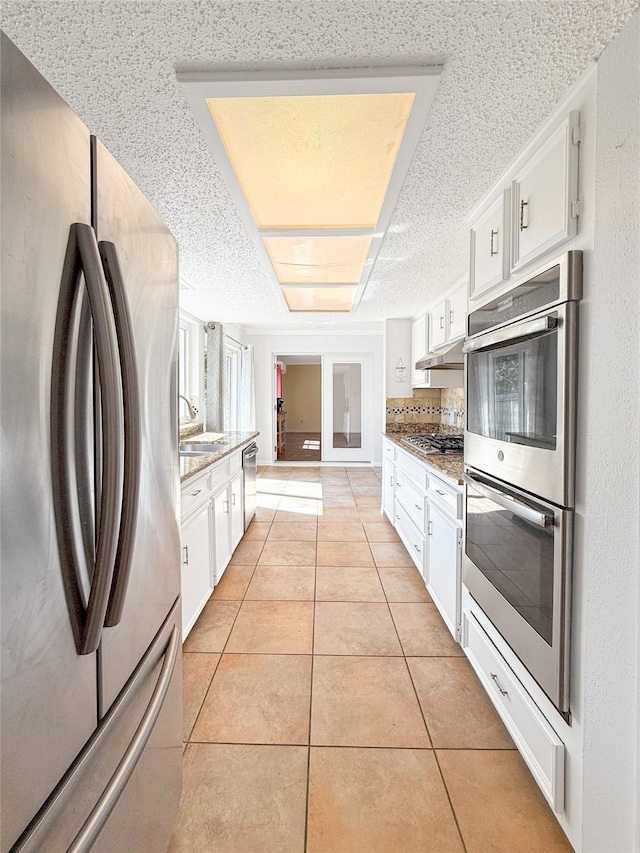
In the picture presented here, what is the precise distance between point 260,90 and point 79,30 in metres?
0.47

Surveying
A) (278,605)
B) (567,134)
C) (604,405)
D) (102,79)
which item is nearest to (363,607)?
(278,605)

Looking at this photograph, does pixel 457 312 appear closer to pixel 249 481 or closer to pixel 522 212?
pixel 522 212

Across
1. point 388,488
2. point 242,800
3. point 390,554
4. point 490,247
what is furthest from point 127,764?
point 388,488

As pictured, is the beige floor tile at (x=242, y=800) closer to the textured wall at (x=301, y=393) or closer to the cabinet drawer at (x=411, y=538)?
the cabinet drawer at (x=411, y=538)

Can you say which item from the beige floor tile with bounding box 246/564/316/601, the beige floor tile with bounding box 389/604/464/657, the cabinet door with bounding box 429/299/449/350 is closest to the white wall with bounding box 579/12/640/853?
the beige floor tile with bounding box 389/604/464/657

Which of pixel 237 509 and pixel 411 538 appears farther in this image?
pixel 237 509

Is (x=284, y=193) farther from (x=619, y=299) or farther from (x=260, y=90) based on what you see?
(x=619, y=299)

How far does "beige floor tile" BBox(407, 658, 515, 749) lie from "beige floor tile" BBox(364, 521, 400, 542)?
1751 millimetres

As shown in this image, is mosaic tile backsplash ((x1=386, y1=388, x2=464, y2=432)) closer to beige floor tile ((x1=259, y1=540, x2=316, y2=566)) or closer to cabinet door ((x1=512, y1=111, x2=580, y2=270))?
beige floor tile ((x1=259, y1=540, x2=316, y2=566))

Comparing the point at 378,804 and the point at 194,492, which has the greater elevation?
the point at 194,492

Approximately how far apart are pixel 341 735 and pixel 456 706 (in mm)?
512

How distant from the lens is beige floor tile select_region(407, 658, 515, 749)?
160 cm

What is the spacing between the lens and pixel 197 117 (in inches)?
54.3

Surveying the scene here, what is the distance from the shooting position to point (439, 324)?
149 inches
